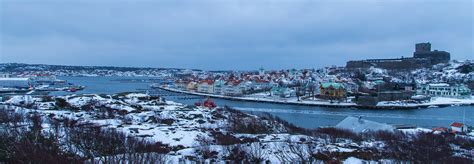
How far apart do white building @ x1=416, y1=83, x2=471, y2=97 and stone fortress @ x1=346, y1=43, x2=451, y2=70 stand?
25734 millimetres

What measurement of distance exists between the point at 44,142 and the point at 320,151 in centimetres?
454

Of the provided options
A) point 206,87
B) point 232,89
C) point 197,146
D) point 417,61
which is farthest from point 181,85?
point 417,61

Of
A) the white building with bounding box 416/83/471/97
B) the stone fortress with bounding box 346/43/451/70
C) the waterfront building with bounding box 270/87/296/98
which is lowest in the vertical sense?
the waterfront building with bounding box 270/87/296/98

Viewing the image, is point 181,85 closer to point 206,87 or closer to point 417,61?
point 206,87

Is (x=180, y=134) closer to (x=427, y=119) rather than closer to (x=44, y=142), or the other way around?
(x=44, y=142)

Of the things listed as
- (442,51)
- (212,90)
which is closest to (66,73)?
(212,90)

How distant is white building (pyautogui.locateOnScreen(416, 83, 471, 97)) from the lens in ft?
86.3

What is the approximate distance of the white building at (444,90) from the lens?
2630 centimetres

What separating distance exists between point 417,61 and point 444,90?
29668 mm

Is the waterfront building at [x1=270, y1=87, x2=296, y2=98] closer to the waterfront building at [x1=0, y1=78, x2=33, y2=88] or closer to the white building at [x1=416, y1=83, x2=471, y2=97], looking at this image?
the white building at [x1=416, y1=83, x2=471, y2=97]

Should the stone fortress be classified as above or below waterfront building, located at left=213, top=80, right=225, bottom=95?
above

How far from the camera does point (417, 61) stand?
54.3 m

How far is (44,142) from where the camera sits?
5234 mm

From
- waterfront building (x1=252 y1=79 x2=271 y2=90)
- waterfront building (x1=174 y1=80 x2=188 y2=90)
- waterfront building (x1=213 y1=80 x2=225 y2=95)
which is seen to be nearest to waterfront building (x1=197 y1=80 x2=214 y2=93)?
waterfront building (x1=213 y1=80 x2=225 y2=95)
